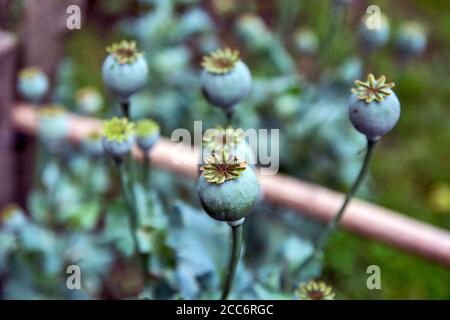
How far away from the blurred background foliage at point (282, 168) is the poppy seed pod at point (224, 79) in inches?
7.1

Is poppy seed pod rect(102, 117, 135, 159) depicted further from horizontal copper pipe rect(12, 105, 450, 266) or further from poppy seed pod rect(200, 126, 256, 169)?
horizontal copper pipe rect(12, 105, 450, 266)

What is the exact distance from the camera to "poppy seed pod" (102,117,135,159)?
71 cm

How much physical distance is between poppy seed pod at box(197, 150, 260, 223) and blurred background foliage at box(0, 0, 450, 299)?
0.75ft

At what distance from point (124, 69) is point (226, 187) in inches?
10.3

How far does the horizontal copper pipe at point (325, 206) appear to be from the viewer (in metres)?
1.03

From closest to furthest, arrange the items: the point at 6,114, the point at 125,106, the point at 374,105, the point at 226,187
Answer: the point at 226,187 < the point at 374,105 < the point at 125,106 < the point at 6,114

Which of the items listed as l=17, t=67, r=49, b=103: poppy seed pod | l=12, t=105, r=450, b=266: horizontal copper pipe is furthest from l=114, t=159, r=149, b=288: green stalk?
l=17, t=67, r=49, b=103: poppy seed pod

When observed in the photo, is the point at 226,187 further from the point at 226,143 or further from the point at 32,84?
the point at 32,84

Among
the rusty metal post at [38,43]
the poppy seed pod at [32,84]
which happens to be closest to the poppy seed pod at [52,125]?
the poppy seed pod at [32,84]

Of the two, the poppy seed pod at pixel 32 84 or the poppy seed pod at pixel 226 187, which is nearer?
the poppy seed pod at pixel 226 187

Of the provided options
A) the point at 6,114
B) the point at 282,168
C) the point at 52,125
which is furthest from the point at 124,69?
the point at 282,168

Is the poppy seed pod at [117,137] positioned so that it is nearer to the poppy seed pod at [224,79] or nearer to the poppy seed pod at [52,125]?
the poppy seed pod at [224,79]

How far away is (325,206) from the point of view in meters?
1.11
